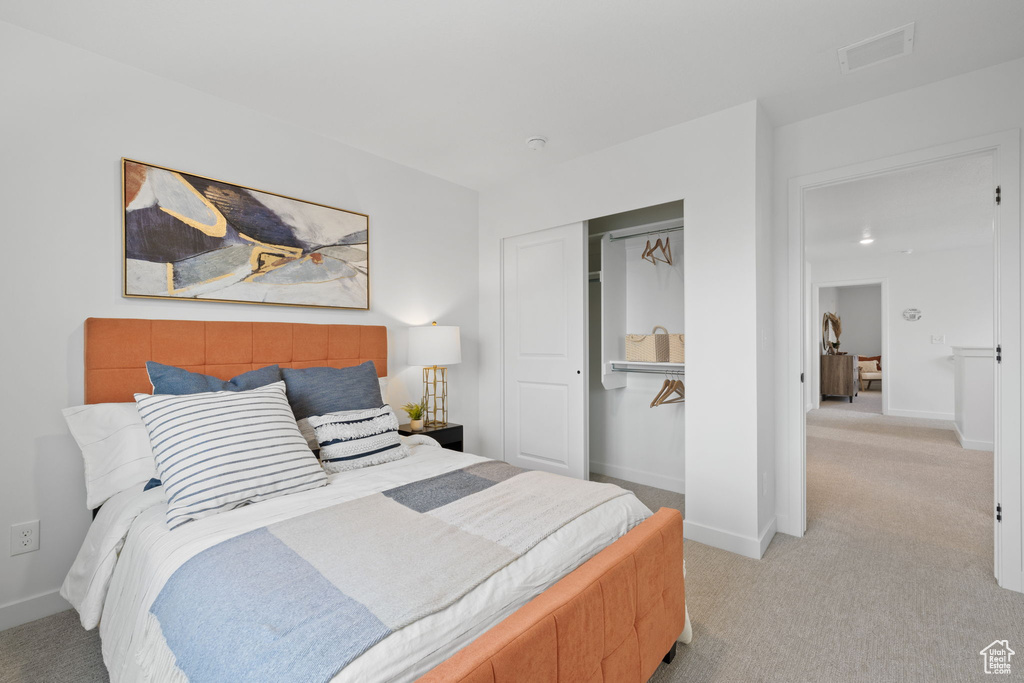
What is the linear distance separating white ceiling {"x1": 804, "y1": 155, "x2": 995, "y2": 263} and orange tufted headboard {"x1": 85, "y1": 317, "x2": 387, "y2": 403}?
3.39m

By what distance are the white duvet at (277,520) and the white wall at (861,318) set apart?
1068 cm

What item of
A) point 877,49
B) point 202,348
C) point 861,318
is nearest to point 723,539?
point 877,49

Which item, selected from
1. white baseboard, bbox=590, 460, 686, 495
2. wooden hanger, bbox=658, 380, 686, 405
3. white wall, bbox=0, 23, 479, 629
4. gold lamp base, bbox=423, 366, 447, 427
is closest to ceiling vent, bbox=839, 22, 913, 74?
wooden hanger, bbox=658, 380, 686, 405

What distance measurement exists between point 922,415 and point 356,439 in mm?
8135

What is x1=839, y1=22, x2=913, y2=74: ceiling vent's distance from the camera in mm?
2092

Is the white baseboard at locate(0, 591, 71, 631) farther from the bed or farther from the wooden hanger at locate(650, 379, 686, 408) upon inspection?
the wooden hanger at locate(650, 379, 686, 408)

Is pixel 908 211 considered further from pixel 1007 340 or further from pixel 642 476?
pixel 642 476

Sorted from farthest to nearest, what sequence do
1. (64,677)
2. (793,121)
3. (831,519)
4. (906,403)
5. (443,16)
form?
(906,403) → (831,519) → (793,121) → (443,16) → (64,677)

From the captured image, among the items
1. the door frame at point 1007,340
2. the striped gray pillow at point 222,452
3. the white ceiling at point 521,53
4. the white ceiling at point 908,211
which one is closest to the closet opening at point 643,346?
the white ceiling at point 521,53

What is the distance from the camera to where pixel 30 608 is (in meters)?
2.05

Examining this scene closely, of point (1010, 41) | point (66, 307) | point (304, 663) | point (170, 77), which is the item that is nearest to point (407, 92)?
point (170, 77)

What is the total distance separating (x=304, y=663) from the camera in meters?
0.92

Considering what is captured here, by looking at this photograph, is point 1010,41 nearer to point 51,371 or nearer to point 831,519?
point 831,519

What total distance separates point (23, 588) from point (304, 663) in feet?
6.83
